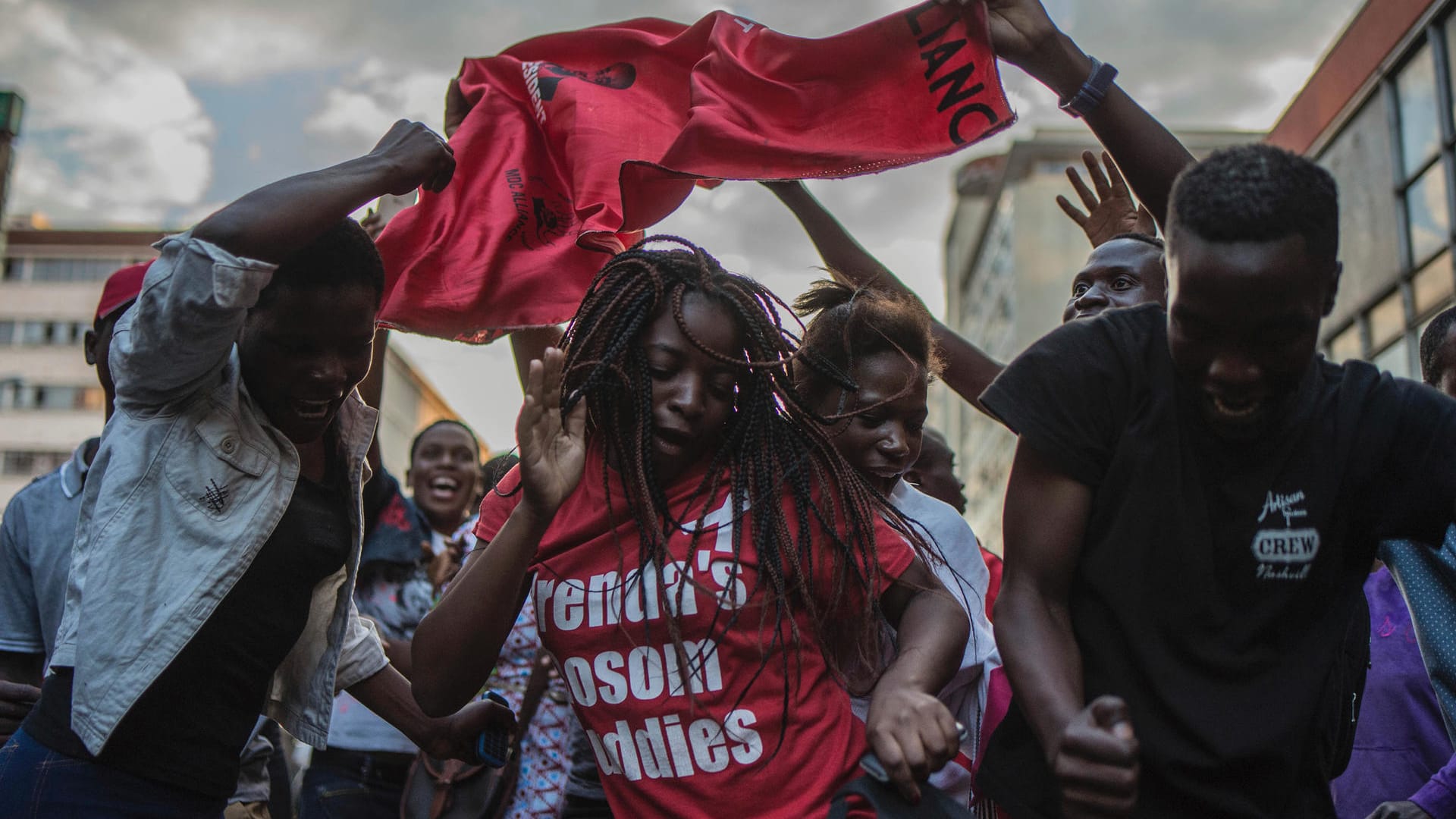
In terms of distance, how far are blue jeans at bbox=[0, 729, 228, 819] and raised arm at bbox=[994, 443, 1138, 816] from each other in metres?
1.79

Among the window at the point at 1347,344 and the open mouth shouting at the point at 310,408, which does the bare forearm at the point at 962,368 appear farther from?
the window at the point at 1347,344

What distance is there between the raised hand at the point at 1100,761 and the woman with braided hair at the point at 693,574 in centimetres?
37

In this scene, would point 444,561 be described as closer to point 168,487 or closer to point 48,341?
point 168,487

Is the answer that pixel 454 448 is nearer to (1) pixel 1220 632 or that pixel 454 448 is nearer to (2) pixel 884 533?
(2) pixel 884 533

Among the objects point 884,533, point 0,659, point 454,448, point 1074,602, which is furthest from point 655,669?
point 454,448

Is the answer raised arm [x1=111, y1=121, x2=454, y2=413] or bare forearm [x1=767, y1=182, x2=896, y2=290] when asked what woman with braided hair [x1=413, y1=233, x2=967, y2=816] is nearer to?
raised arm [x1=111, y1=121, x2=454, y2=413]

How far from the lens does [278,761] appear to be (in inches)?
164

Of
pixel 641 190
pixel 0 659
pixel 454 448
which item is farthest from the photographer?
pixel 454 448

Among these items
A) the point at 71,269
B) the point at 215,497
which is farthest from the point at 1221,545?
the point at 71,269

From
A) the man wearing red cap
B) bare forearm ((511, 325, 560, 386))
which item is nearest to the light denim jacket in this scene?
the man wearing red cap

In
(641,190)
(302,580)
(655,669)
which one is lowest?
(655,669)

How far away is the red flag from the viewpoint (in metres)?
3.71

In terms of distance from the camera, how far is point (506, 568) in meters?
2.24

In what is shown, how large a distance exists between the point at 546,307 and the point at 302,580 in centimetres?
145
